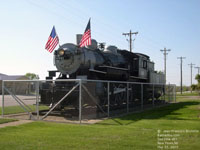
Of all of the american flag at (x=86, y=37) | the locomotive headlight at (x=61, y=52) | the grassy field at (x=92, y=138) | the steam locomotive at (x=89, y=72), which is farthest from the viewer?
the locomotive headlight at (x=61, y=52)

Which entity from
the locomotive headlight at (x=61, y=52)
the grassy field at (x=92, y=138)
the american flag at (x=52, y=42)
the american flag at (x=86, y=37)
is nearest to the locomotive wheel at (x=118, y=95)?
the american flag at (x=86, y=37)

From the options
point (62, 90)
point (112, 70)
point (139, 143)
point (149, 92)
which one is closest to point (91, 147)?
point (139, 143)

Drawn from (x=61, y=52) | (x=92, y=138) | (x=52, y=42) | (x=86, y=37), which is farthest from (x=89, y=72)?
(x=92, y=138)

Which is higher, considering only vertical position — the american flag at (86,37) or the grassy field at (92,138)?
the american flag at (86,37)

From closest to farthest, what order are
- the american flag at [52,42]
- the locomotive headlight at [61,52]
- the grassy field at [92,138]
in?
the grassy field at [92,138]
the locomotive headlight at [61,52]
the american flag at [52,42]

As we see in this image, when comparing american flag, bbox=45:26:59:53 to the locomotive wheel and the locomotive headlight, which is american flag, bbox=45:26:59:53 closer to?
the locomotive headlight

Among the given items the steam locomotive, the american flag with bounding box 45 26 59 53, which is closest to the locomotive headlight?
the steam locomotive

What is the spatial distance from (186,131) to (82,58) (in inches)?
262

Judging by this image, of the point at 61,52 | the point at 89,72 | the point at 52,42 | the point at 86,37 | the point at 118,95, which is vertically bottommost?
the point at 118,95

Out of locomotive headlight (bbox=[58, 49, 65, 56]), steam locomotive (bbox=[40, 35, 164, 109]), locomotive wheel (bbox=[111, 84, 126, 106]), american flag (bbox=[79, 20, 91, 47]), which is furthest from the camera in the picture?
locomotive wheel (bbox=[111, 84, 126, 106])

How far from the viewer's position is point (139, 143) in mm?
6344

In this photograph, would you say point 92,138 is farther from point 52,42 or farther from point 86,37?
point 52,42

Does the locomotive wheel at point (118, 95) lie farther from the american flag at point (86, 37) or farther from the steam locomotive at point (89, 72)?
the american flag at point (86, 37)

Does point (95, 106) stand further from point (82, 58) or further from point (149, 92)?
point (149, 92)
